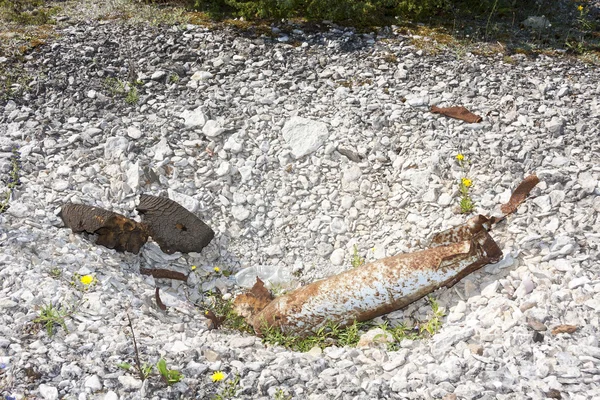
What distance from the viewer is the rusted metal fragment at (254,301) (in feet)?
16.3

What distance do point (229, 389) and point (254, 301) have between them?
4.44 ft

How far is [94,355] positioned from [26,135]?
3344mm

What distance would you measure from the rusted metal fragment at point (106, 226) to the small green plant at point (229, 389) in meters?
1.92

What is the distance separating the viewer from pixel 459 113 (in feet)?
20.5

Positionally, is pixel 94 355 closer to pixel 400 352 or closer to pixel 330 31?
pixel 400 352

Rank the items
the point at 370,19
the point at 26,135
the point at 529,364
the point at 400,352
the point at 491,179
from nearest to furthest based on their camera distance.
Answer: the point at 529,364
the point at 400,352
the point at 491,179
the point at 26,135
the point at 370,19

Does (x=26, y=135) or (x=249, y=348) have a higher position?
(x=26, y=135)

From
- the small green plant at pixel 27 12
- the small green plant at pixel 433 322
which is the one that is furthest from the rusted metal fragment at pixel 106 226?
the small green plant at pixel 27 12

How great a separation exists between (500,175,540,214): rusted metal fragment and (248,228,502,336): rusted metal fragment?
841 mm

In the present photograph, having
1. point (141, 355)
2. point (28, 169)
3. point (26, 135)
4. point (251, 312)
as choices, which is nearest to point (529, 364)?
point (251, 312)

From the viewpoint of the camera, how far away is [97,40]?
7.48 meters

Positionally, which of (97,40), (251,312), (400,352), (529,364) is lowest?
(251,312)

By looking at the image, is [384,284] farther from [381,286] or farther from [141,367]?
[141,367]

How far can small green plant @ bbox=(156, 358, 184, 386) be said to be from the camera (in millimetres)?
3619
